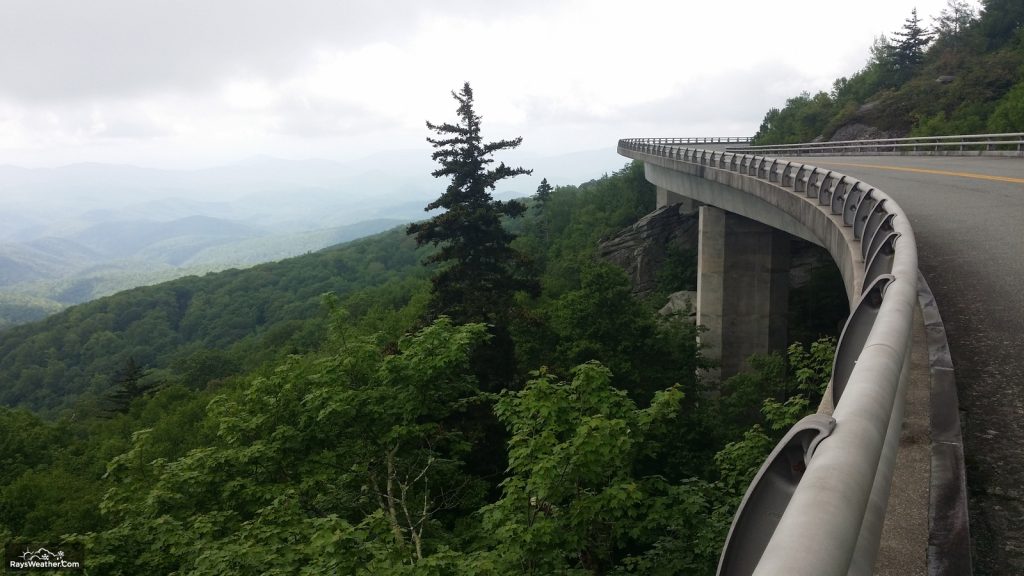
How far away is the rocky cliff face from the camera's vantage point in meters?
42.8

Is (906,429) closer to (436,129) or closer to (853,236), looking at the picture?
(853,236)

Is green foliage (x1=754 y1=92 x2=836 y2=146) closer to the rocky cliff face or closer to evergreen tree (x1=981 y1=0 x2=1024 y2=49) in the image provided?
evergreen tree (x1=981 y1=0 x2=1024 y2=49)

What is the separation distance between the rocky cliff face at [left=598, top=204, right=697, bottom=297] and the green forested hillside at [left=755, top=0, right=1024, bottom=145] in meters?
14.5

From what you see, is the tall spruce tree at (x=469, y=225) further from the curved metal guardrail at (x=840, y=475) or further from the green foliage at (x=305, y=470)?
the curved metal guardrail at (x=840, y=475)

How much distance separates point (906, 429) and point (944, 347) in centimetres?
146

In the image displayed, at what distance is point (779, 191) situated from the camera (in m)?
18.4

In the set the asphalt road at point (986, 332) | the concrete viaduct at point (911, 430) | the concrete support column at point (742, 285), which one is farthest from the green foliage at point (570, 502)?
the concrete support column at point (742, 285)

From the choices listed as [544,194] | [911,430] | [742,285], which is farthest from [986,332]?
[544,194]

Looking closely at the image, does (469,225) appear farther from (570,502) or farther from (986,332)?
(986,332)

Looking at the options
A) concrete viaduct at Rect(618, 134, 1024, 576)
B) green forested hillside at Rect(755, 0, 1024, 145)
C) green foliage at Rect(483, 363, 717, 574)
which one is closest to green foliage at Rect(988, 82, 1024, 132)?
green forested hillside at Rect(755, 0, 1024, 145)

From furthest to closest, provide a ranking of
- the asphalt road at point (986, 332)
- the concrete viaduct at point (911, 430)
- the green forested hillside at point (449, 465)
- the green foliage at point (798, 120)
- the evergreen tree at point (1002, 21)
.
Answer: the green foliage at point (798, 120), the evergreen tree at point (1002, 21), the green forested hillside at point (449, 465), the asphalt road at point (986, 332), the concrete viaduct at point (911, 430)

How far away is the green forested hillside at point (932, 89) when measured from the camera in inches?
1551

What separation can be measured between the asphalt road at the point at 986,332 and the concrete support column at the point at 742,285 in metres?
14.7

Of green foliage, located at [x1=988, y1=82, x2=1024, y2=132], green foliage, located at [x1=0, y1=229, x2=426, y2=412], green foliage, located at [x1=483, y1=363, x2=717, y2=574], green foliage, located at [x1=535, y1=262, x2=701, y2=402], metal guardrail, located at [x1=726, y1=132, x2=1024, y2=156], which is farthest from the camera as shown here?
green foliage, located at [x1=0, y1=229, x2=426, y2=412]
